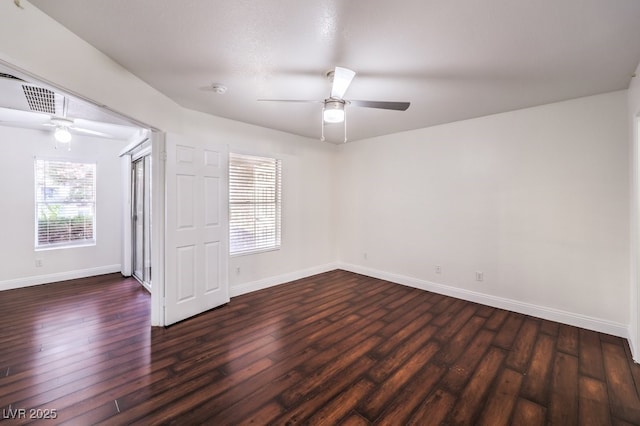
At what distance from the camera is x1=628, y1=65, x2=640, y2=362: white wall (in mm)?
2449

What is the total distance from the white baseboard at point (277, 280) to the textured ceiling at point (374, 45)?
2660 mm

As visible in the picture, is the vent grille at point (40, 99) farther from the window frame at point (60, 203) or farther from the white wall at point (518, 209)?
the white wall at point (518, 209)

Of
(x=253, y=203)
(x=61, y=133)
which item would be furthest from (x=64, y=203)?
(x=253, y=203)

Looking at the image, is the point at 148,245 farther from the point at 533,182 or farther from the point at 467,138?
the point at 533,182

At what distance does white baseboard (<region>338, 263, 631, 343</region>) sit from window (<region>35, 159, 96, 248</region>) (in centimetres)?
547

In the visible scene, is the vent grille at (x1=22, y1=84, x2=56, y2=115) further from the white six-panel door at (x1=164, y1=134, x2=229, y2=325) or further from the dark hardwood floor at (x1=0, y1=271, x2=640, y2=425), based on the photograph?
the dark hardwood floor at (x1=0, y1=271, x2=640, y2=425)

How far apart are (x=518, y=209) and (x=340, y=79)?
295cm

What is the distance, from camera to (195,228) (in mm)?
3422

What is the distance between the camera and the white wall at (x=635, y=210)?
8.04ft

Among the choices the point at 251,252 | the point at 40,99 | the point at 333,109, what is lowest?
the point at 251,252

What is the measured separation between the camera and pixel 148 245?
4.43 metres

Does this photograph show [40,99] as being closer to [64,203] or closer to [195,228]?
[195,228]

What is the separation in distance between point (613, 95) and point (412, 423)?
3.82 metres

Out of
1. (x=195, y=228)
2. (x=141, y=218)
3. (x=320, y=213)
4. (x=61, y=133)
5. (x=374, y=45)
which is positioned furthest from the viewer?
(x=320, y=213)
